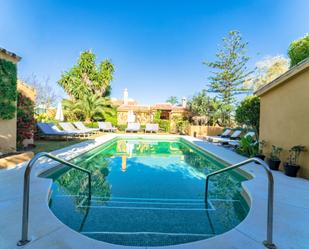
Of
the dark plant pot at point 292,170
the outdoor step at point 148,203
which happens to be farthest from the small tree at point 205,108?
the outdoor step at point 148,203

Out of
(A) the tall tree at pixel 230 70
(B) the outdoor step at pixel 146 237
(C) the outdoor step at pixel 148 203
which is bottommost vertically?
(C) the outdoor step at pixel 148 203

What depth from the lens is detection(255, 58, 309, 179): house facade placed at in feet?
18.9

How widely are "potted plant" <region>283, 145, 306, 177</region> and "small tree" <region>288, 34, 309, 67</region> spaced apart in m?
7.36

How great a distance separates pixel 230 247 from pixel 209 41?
79.7 feet

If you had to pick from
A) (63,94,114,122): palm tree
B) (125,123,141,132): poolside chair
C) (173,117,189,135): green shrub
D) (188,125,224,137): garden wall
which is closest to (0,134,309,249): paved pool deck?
(188,125,224,137): garden wall

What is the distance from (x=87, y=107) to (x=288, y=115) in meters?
18.3

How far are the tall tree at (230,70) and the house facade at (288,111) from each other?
18036 millimetres

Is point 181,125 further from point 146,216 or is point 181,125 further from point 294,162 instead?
point 146,216

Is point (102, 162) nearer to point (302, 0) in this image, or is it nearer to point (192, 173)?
point (192, 173)

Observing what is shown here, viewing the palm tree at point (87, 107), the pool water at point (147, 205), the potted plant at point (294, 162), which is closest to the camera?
the pool water at point (147, 205)

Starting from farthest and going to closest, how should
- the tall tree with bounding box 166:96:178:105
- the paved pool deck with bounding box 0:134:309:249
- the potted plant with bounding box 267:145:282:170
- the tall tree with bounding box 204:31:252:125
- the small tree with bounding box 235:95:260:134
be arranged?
the tall tree with bounding box 166:96:178:105 → the tall tree with bounding box 204:31:252:125 → the small tree with bounding box 235:95:260:134 → the potted plant with bounding box 267:145:282:170 → the paved pool deck with bounding box 0:134:309:249

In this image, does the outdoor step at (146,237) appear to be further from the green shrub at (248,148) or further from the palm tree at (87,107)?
the palm tree at (87,107)

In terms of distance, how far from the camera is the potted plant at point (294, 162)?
573 centimetres

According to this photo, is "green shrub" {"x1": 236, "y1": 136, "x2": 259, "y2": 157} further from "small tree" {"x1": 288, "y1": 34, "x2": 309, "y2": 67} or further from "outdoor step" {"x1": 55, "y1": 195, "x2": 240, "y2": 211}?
"small tree" {"x1": 288, "y1": 34, "x2": 309, "y2": 67}
